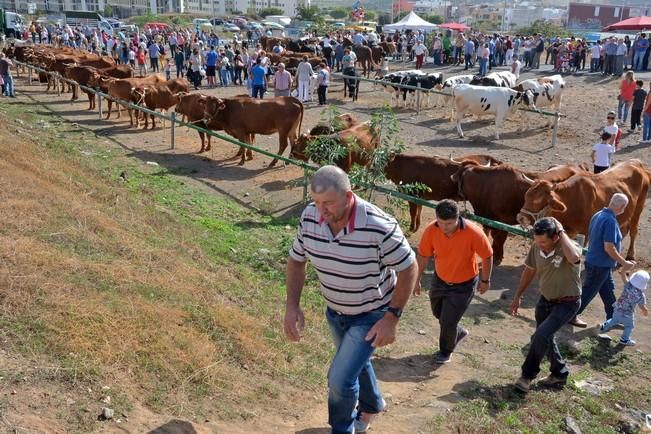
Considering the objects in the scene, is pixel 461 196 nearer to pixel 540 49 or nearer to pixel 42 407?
pixel 42 407

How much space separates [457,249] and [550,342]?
115 centimetres

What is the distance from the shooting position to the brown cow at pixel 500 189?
9.33m

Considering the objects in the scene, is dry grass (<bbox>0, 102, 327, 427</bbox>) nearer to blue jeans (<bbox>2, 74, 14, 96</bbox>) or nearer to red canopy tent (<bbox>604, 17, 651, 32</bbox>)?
blue jeans (<bbox>2, 74, 14, 96</bbox>)

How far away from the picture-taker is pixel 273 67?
2809 cm

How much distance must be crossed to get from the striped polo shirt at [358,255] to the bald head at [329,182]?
190 millimetres

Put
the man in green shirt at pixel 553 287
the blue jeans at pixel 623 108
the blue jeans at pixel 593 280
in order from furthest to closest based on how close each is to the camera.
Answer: the blue jeans at pixel 623 108
the blue jeans at pixel 593 280
the man in green shirt at pixel 553 287

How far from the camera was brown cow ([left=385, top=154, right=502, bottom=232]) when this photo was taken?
10.3m

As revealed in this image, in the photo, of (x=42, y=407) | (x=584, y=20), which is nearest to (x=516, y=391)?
(x=42, y=407)

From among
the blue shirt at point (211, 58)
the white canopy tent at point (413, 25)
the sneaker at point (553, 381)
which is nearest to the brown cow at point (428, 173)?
the sneaker at point (553, 381)

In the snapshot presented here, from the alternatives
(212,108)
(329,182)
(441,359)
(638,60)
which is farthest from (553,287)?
(638,60)

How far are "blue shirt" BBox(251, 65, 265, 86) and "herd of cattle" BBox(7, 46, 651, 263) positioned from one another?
3.13m

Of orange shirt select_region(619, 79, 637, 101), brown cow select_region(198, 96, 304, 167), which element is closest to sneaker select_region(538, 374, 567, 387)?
brown cow select_region(198, 96, 304, 167)

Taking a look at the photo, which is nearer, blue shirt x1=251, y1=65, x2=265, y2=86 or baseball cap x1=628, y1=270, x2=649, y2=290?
baseball cap x1=628, y1=270, x2=649, y2=290

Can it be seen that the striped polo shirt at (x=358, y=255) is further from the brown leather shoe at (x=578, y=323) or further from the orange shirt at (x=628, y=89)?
the orange shirt at (x=628, y=89)
